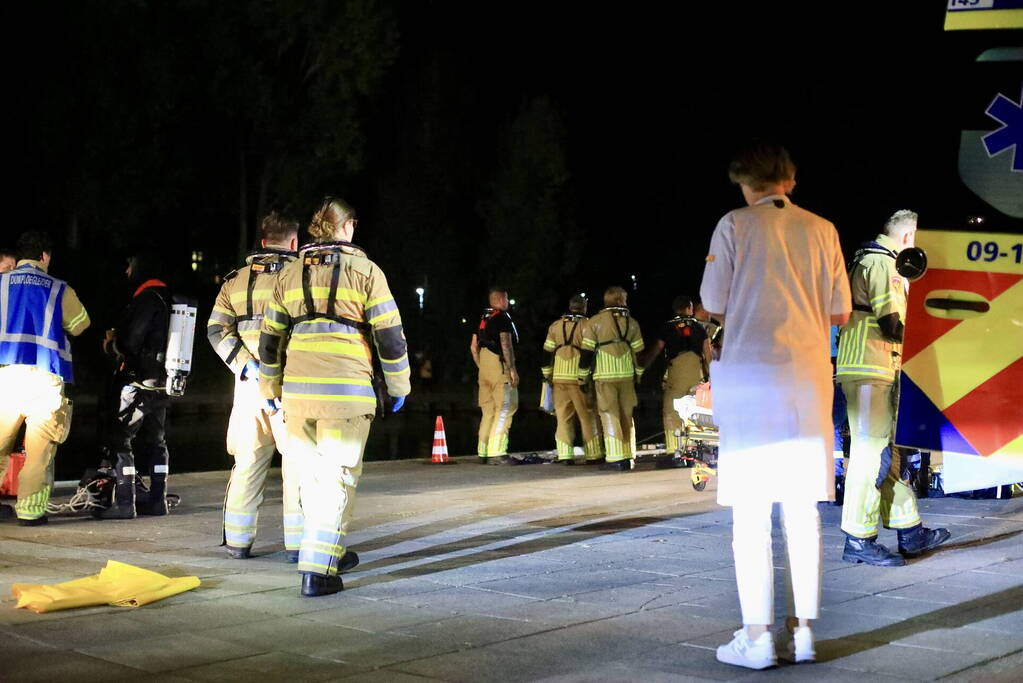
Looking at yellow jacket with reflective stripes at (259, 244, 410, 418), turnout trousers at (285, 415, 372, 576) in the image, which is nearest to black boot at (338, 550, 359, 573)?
turnout trousers at (285, 415, 372, 576)

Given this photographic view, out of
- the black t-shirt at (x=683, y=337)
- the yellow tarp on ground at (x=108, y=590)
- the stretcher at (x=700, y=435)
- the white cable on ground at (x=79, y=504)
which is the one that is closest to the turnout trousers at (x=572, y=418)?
the black t-shirt at (x=683, y=337)

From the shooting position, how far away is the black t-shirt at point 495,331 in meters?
15.5

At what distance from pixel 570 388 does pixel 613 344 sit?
36.1 inches

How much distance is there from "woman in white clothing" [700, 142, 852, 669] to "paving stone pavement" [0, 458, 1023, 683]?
273mm

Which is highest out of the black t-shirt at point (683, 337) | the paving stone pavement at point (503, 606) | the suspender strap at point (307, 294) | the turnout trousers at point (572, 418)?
the black t-shirt at point (683, 337)

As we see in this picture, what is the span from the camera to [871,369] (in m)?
7.39

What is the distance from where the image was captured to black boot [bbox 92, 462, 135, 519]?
1009 cm

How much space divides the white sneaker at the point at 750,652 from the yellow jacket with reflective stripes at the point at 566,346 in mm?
10187

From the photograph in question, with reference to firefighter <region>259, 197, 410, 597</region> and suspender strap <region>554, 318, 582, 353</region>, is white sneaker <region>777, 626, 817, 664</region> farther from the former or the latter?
suspender strap <region>554, 318, 582, 353</region>

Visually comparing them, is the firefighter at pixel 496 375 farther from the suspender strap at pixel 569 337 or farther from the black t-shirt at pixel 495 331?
the suspender strap at pixel 569 337

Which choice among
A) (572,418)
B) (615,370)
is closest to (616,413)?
(615,370)

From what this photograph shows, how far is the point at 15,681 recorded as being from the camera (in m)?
5.03

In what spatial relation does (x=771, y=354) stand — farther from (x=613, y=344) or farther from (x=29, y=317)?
(x=613, y=344)

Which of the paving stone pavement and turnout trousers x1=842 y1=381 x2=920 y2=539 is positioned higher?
turnout trousers x1=842 y1=381 x2=920 y2=539
